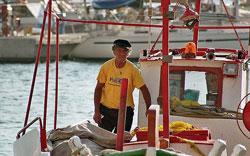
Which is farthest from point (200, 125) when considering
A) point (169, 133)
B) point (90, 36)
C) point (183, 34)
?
point (90, 36)

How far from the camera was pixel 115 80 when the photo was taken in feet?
31.4

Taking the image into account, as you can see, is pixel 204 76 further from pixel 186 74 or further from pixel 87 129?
pixel 87 129

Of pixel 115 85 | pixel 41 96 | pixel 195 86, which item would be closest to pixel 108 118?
pixel 115 85

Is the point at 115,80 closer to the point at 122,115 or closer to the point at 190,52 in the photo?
the point at 190,52

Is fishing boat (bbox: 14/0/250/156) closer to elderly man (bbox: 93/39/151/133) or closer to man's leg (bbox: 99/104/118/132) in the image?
elderly man (bbox: 93/39/151/133)

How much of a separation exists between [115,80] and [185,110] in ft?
3.19

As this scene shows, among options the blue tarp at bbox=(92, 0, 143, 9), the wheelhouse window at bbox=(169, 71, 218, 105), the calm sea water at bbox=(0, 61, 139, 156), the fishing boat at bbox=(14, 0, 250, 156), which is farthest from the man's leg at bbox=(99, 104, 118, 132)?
the blue tarp at bbox=(92, 0, 143, 9)

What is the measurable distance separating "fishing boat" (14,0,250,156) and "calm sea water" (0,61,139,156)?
18.2 feet

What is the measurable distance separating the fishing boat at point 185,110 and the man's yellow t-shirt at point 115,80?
38 cm

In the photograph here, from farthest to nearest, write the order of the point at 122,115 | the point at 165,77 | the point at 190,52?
the point at 190,52
the point at 165,77
the point at 122,115

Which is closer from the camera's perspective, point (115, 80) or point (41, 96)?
point (115, 80)

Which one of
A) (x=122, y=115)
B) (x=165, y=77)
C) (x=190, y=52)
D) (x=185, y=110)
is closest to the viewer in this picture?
(x=122, y=115)

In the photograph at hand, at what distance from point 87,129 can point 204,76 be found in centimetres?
209

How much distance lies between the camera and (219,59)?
387 inches
